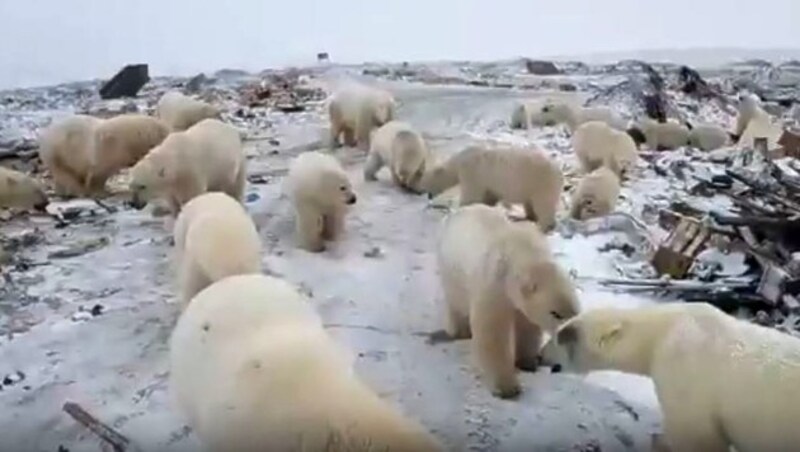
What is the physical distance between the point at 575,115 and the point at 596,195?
442 mm

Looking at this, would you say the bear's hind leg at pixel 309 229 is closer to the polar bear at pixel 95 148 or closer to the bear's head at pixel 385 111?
the bear's head at pixel 385 111

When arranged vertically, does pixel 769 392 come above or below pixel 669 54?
below

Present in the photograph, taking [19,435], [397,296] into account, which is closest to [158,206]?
[397,296]

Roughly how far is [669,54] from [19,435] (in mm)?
1242

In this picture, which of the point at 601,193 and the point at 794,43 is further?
the point at 601,193

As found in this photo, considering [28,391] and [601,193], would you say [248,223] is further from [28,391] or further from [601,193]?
[601,193]

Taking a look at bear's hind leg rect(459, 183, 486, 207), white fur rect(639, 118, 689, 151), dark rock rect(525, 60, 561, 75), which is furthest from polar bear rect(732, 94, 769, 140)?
bear's hind leg rect(459, 183, 486, 207)

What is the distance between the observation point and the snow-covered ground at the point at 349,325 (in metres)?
1.31

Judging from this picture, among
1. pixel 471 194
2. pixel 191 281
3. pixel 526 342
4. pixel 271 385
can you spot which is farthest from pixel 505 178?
pixel 271 385

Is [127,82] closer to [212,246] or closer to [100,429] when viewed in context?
[212,246]

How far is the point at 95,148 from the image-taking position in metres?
3.15

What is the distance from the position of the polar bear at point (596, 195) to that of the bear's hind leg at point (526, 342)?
69 centimetres

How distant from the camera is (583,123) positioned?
2.88 meters

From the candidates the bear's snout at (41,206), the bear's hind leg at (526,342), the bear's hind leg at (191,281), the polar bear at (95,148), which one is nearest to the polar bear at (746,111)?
the bear's hind leg at (526,342)
